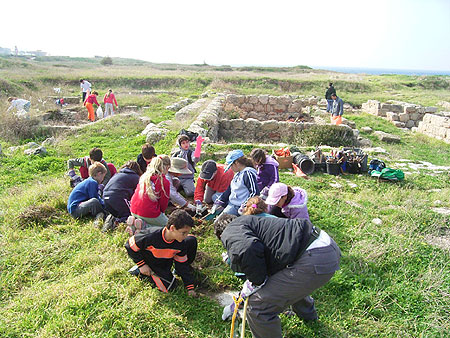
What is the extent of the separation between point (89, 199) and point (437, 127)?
13784 mm

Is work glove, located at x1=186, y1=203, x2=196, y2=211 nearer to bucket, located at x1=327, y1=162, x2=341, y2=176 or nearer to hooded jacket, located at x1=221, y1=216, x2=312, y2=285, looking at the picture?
hooded jacket, located at x1=221, y1=216, x2=312, y2=285

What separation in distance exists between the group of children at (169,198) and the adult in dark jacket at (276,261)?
1.67ft

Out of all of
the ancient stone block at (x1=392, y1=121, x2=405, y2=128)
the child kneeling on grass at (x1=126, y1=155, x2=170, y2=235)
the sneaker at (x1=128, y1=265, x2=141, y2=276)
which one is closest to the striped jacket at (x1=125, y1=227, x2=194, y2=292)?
the sneaker at (x1=128, y1=265, x2=141, y2=276)

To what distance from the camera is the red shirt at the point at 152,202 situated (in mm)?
4289

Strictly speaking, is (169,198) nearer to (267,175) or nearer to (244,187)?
(244,187)

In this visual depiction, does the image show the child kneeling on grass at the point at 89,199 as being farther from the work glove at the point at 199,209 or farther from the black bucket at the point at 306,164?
the black bucket at the point at 306,164

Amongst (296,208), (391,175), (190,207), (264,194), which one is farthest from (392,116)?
(296,208)

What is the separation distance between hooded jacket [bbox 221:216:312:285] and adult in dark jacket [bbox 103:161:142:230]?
2605mm

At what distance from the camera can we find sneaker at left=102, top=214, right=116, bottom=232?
475 centimetres

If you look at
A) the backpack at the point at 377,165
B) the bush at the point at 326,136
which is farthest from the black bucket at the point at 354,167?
the bush at the point at 326,136

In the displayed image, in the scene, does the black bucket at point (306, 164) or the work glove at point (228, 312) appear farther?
the black bucket at point (306, 164)

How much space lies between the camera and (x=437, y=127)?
13.1 meters

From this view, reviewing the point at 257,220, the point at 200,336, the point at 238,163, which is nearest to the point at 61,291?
the point at 200,336

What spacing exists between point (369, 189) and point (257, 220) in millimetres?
4938
